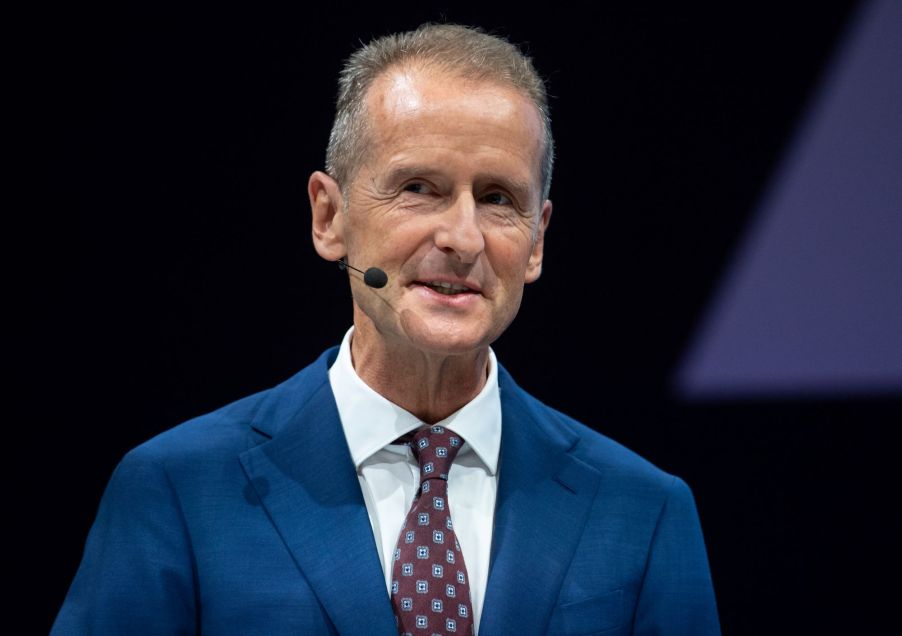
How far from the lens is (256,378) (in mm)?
2646

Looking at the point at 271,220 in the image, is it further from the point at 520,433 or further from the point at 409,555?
the point at 409,555

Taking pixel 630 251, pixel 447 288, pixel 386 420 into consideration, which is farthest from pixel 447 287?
pixel 630 251

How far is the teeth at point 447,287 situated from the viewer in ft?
5.83

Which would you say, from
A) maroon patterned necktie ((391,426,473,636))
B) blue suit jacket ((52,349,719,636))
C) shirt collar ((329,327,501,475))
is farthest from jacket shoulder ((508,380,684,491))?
maroon patterned necktie ((391,426,473,636))

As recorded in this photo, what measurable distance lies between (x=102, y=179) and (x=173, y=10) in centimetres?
37

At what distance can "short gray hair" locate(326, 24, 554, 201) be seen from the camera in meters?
1.83

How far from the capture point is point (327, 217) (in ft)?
6.39

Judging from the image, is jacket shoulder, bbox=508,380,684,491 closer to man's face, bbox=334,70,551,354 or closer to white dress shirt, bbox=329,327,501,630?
white dress shirt, bbox=329,327,501,630

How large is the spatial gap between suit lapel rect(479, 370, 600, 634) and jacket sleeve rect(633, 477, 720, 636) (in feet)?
0.41

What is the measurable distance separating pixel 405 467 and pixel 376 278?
11.8 inches

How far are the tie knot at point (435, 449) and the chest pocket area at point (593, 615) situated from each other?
0.26m

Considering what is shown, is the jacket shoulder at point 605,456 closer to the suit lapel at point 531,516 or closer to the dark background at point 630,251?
the suit lapel at point 531,516

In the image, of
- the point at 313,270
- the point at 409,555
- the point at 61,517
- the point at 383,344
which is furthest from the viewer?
the point at 313,270

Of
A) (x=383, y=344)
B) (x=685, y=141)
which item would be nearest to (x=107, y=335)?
(x=383, y=344)
